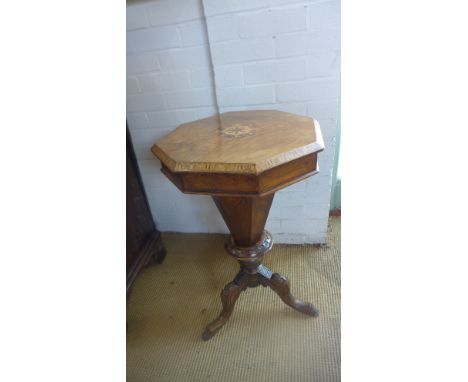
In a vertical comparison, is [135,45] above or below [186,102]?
above

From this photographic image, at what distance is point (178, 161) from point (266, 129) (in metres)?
0.33

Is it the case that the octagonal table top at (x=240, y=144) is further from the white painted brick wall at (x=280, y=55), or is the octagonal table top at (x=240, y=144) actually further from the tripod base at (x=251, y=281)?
the tripod base at (x=251, y=281)

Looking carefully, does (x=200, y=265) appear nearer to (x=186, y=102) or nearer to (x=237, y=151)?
(x=186, y=102)

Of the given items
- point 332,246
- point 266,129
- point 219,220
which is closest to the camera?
point 266,129

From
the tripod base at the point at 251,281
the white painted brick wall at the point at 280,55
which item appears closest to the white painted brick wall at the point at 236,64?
the white painted brick wall at the point at 280,55

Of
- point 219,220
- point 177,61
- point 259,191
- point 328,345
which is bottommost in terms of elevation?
point 328,345

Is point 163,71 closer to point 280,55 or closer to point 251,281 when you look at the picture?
point 280,55

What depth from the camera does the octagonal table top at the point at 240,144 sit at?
74 cm

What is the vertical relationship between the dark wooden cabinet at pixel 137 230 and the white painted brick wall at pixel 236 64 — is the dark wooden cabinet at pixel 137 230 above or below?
below

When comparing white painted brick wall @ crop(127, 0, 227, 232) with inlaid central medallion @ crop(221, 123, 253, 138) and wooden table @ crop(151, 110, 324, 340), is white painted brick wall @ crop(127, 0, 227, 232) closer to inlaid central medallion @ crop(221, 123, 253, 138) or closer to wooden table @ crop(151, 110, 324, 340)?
wooden table @ crop(151, 110, 324, 340)

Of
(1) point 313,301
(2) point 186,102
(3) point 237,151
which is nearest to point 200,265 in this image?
(1) point 313,301

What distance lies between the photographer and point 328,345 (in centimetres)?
116

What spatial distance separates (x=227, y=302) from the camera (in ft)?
3.97

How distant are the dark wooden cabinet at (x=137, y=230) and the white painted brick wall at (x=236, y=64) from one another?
203mm
